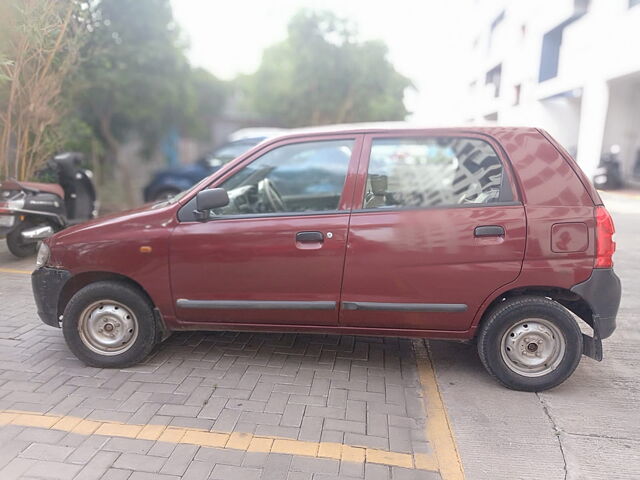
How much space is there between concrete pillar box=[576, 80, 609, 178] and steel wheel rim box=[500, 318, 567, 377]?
13.9 metres

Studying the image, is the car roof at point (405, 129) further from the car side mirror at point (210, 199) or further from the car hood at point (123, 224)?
the car hood at point (123, 224)

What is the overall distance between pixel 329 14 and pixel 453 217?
18694 mm

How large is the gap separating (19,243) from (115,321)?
3676mm

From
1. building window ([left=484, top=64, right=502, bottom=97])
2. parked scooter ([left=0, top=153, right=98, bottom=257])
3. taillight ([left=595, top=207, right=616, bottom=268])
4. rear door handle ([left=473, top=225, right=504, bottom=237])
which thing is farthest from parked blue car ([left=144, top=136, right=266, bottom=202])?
building window ([left=484, top=64, right=502, bottom=97])

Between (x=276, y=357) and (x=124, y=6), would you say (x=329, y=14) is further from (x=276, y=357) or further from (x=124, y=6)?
(x=276, y=357)

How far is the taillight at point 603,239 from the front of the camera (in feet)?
10.0

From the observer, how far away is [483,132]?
10.9 ft

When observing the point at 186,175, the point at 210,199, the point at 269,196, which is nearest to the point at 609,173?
the point at 186,175

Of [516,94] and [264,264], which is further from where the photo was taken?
[516,94]

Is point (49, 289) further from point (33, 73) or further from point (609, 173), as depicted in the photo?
point (609, 173)

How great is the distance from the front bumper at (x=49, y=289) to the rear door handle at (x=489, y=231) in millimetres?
2863

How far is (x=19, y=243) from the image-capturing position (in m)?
6.23

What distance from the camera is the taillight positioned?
10.0 ft

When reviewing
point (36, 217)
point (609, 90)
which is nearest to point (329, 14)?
point (609, 90)
